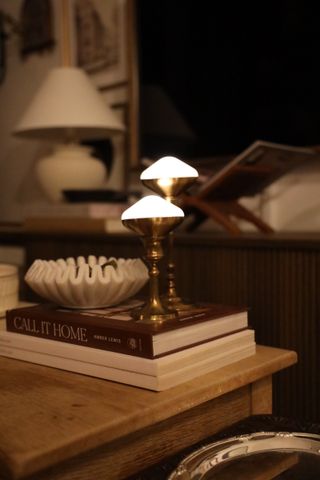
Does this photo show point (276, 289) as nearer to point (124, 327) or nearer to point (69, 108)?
point (124, 327)

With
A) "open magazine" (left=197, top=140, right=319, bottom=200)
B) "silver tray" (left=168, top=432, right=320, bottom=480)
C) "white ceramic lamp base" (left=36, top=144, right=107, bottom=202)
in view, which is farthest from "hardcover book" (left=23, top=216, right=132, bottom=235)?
"silver tray" (left=168, top=432, right=320, bottom=480)

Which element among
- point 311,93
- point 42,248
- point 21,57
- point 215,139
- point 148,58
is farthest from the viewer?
point 21,57

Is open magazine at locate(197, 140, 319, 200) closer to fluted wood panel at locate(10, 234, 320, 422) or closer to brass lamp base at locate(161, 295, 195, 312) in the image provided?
fluted wood panel at locate(10, 234, 320, 422)

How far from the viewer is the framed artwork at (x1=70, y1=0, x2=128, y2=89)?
1836 millimetres

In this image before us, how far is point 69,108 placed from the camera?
63.3 inches

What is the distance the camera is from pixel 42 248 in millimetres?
1554

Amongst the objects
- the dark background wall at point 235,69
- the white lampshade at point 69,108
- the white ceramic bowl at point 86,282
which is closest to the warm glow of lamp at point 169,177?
the white ceramic bowl at point 86,282

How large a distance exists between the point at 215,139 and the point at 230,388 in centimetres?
94

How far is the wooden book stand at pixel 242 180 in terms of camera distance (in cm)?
116

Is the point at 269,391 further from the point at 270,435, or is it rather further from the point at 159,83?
the point at 159,83

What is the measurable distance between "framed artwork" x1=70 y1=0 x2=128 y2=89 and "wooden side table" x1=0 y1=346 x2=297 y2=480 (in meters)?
1.38

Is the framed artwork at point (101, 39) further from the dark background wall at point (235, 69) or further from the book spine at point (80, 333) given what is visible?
the book spine at point (80, 333)

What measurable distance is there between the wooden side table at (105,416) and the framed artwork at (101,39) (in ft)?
4.53

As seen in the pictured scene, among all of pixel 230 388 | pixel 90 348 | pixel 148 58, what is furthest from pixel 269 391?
pixel 148 58
